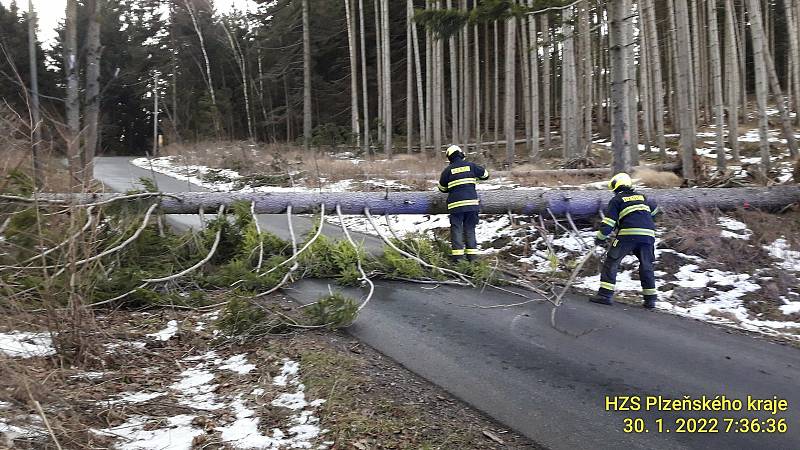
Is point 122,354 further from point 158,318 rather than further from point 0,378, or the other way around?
point 0,378

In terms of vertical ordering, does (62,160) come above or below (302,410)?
above

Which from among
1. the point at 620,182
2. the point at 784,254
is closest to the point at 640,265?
the point at 620,182

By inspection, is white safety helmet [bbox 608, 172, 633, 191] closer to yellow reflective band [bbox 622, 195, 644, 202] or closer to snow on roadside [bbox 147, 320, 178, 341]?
yellow reflective band [bbox 622, 195, 644, 202]

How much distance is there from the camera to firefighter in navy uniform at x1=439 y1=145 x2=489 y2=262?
8.23 m

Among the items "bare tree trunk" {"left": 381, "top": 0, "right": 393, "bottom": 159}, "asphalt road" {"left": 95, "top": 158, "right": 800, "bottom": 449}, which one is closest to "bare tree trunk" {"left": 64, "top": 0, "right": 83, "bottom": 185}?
"asphalt road" {"left": 95, "top": 158, "right": 800, "bottom": 449}

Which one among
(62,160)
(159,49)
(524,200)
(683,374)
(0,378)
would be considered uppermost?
(159,49)

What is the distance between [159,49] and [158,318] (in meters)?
38.7

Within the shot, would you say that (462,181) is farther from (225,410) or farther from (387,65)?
(387,65)

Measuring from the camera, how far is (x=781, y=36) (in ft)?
109

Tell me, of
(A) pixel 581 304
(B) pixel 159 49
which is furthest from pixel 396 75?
(A) pixel 581 304

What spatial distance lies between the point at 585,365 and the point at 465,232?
12.6 ft

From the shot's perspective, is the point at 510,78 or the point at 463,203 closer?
the point at 463,203
